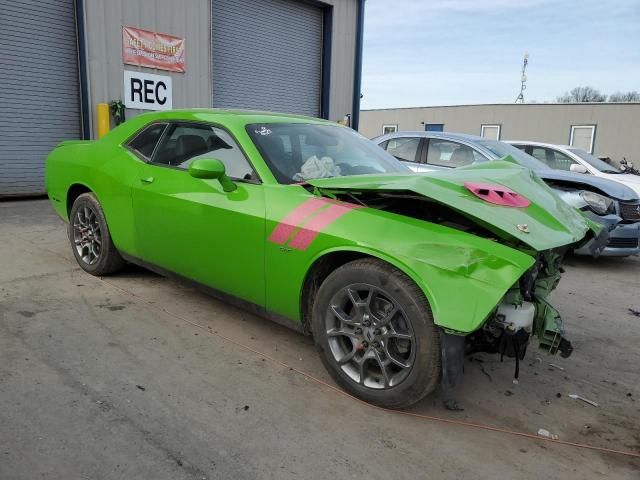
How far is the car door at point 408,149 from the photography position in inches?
303

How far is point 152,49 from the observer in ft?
34.6

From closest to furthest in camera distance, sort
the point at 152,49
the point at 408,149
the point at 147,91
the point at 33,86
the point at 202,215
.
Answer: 1. the point at 202,215
2. the point at 408,149
3. the point at 33,86
4. the point at 152,49
5. the point at 147,91

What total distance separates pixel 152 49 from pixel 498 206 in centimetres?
968

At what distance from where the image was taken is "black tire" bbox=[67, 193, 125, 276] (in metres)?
4.41

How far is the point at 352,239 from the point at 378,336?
1.68 feet

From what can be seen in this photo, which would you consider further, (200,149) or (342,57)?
(342,57)

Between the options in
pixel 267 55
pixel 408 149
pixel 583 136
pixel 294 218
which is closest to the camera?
pixel 294 218

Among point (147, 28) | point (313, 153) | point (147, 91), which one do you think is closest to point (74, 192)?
point (313, 153)

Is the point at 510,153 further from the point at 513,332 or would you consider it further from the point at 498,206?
the point at 513,332

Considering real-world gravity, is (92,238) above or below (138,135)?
below

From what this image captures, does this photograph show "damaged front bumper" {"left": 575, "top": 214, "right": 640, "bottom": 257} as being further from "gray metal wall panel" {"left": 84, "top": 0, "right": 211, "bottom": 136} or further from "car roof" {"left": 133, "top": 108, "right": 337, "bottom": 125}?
"gray metal wall panel" {"left": 84, "top": 0, "right": 211, "bottom": 136}

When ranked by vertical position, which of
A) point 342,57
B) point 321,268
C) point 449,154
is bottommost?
point 321,268

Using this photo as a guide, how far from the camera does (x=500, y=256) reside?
236 centimetres

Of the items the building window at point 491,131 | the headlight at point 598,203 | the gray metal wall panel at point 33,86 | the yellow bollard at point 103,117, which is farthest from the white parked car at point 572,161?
the building window at point 491,131
